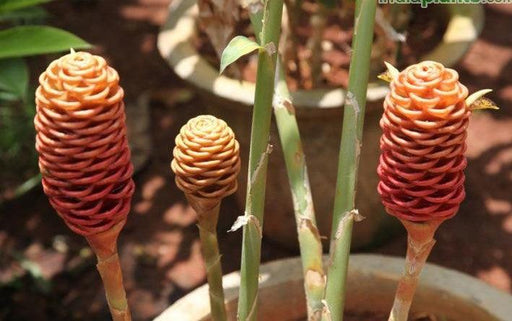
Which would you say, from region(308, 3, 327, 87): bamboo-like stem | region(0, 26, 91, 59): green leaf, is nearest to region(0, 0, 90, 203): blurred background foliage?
region(0, 26, 91, 59): green leaf

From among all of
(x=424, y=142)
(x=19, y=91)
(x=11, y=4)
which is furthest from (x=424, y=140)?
(x=11, y=4)

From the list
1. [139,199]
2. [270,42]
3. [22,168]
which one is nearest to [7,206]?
[22,168]

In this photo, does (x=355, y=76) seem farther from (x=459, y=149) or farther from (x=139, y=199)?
(x=139, y=199)

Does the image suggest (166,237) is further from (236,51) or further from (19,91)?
(236,51)

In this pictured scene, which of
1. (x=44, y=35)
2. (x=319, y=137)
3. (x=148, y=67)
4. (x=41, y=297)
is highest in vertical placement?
(x=44, y=35)

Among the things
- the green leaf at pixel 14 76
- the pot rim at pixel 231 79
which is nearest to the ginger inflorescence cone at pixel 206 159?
the pot rim at pixel 231 79

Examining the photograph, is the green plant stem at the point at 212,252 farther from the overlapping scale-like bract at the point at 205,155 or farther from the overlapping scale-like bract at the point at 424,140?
the overlapping scale-like bract at the point at 424,140
